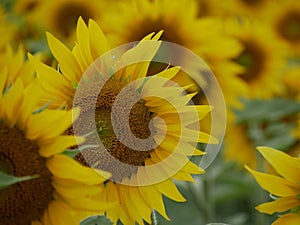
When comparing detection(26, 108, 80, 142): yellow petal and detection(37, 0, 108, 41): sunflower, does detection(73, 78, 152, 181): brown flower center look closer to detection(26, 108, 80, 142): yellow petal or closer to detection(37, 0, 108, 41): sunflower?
Answer: detection(26, 108, 80, 142): yellow petal

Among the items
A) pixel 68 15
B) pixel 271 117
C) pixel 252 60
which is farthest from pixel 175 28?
pixel 68 15

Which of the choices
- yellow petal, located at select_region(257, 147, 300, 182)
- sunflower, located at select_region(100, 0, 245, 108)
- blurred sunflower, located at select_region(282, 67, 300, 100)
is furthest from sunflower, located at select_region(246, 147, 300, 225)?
blurred sunflower, located at select_region(282, 67, 300, 100)

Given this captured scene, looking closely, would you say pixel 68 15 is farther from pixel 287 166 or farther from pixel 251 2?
pixel 287 166

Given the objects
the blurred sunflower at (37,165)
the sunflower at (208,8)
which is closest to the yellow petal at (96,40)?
the blurred sunflower at (37,165)

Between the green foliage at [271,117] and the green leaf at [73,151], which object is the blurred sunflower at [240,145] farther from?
the green leaf at [73,151]

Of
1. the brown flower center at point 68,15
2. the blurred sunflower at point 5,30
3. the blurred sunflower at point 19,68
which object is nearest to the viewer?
the blurred sunflower at point 19,68

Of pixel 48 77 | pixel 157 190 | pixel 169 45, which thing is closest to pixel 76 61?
pixel 48 77
